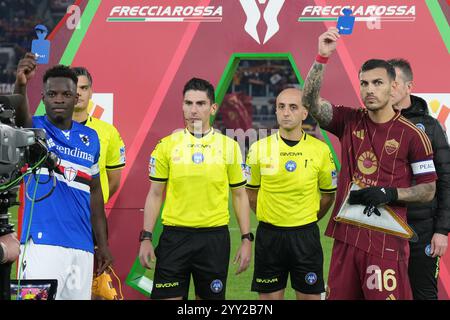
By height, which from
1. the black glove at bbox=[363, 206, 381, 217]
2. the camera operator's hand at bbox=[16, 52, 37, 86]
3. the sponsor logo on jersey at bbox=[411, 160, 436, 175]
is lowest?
the black glove at bbox=[363, 206, 381, 217]

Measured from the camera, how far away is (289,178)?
5.76 metres

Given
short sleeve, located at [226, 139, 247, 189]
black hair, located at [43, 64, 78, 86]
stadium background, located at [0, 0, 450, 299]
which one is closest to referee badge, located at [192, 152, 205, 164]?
short sleeve, located at [226, 139, 247, 189]

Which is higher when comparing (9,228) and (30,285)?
(9,228)

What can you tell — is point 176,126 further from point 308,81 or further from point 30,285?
point 30,285

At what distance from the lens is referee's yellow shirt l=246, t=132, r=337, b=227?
226 inches

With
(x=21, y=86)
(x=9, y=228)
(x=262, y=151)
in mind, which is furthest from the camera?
(x=262, y=151)

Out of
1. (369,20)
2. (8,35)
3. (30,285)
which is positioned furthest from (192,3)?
(8,35)

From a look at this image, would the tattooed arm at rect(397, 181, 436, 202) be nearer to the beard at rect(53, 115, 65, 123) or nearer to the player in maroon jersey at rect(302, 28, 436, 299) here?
the player in maroon jersey at rect(302, 28, 436, 299)

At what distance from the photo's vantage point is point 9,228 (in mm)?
3803

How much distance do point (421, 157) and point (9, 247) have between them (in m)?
2.48

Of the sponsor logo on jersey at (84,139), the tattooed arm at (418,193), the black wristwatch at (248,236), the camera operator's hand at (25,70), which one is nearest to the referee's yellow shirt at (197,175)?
the black wristwatch at (248,236)

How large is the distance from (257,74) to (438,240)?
55.9 ft

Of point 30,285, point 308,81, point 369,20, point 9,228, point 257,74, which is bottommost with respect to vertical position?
point 30,285

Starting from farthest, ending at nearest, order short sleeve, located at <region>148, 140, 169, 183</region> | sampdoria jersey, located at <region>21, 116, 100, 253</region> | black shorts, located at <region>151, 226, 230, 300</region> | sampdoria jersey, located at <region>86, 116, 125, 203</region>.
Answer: sampdoria jersey, located at <region>86, 116, 125, 203</region> < short sleeve, located at <region>148, 140, 169, 183</region> < black shorts, located at <region>151, 226, 230, 300</region> < sampdoria jersey, located at <region>21, 116, 100, 253</region>
